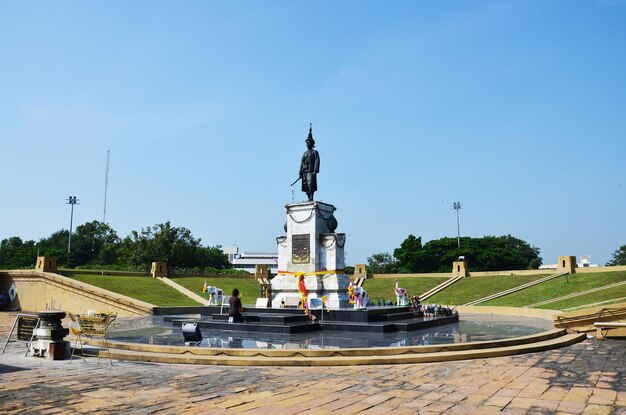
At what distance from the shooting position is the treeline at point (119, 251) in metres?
60.0

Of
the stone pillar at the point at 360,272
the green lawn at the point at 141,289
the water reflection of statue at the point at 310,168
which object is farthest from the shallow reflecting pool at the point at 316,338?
the stone pillar at the point at 360,272

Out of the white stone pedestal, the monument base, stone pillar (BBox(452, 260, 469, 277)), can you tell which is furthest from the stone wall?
stone pillar (BBox(452, 260, 469, 277))

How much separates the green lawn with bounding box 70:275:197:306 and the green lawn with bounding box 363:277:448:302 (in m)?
15.3

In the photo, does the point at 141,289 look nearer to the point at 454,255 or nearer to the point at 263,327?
the point at 263,327

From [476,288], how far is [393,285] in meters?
7.82

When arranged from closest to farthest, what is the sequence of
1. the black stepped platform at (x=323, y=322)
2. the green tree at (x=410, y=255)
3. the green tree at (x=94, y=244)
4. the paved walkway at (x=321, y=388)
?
the paved walkway at (x=321, y=388), the black stepped platform at (x=323, y=322), the green tree at (x=410, y=255), the green tree at (x=94, y=244)

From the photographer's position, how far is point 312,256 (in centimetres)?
2238

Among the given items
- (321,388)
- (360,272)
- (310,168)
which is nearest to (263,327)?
(321,388)

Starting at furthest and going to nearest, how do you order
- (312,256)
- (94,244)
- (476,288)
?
1. (94,244)
2. (476,288)
3. (312,256)

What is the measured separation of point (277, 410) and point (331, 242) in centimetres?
1552

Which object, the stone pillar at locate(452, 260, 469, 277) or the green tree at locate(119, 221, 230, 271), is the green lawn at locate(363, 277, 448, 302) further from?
the green tree at locate(119, 221, 230, 271)

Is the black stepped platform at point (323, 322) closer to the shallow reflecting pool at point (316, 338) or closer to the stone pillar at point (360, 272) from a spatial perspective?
the shallow reflecting pool at point (316, 338)

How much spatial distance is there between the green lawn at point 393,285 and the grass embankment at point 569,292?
8842mm

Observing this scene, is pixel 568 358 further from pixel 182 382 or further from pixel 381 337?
pixel 182 382
